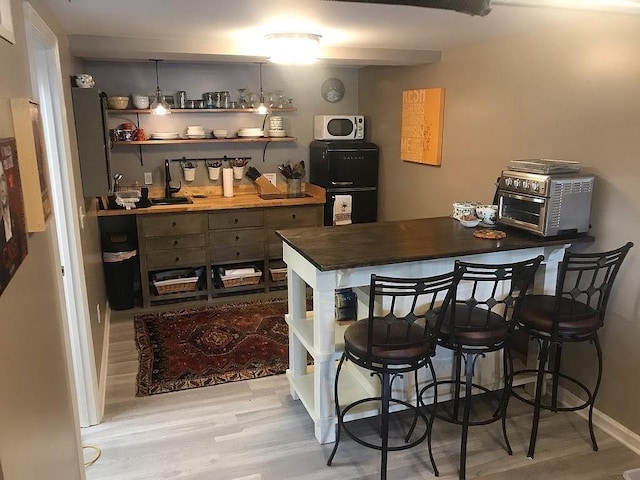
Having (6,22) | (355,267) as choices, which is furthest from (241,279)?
(6,22)

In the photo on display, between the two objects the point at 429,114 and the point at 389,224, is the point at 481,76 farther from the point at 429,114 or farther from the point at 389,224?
the point at 389,224

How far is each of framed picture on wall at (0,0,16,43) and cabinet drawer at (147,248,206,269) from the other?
126 inches

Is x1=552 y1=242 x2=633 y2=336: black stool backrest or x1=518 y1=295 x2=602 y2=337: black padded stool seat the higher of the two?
x1=552 y1=242 x2=633 y2=336: black stool backrest

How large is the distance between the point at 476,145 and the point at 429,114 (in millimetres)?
652

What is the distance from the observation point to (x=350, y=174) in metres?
5.19

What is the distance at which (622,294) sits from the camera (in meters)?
2.71

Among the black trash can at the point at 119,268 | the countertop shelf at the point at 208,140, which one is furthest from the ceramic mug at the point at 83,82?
the black trash can at the point at 119,268

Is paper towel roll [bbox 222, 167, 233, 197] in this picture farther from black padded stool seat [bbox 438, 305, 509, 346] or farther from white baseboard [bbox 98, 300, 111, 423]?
black padded stool seat [bbox 438, 305, 509, 346]

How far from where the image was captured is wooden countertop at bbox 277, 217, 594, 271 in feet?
8.13

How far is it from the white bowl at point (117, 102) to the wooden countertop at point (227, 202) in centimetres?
88

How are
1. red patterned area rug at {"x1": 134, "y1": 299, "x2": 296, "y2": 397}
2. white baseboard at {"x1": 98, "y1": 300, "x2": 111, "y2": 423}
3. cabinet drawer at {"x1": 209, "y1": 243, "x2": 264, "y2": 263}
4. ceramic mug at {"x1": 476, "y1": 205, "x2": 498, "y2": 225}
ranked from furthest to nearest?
cabinet drawer at {"x1": 209, "y1": 243, "x2": 264, "y2": 263} → red patterned area rug at {"x1": 134, "y1": 299, "x2": 296, "y2": 397} → ceramic mug at {"x1": 476, "y1": 205, "x2": 498, "y2": 225} → white baseboard at {"x1": 98, "y1": 300, "x2": 111, "y2": 423}

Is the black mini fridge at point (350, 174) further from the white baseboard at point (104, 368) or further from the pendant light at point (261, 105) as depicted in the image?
the white baseboard at point (104, 368)

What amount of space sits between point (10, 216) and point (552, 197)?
2444 mm

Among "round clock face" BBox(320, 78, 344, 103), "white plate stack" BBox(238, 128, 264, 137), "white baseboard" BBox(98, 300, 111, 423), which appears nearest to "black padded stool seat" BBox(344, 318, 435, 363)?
"white baseboard" BBox(98, 300, 111, 423)
